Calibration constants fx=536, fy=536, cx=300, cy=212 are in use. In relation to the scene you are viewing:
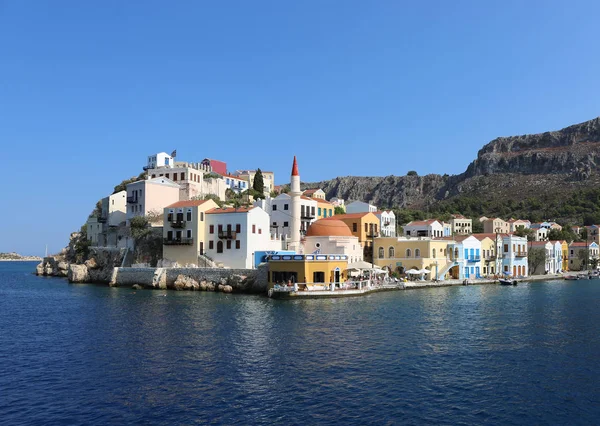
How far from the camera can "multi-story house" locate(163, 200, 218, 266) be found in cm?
6006

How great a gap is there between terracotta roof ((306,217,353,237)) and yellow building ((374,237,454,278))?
6.05 metres

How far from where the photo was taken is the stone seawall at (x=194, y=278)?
5259 cm

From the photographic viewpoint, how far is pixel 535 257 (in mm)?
86250

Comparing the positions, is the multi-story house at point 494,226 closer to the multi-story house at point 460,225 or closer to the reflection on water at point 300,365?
the multi-story house at point 460,225

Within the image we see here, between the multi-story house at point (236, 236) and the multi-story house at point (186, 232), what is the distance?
2.78 feet

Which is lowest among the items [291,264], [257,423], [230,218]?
[257,423]

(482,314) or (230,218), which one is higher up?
(230,218)

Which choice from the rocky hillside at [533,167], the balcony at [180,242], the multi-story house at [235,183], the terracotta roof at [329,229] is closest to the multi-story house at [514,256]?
the terracotta roof at [329,229]

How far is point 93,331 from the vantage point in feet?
103

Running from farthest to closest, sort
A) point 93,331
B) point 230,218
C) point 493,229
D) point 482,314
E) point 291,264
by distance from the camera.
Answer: point 493,229 → point 230,218 → point 291,264 → point 482,314 → point 93,331

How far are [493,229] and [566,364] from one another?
3826 inches

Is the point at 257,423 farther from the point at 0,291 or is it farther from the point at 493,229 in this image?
the point at 493,229

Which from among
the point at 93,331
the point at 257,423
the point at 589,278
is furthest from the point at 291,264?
the point at 589,278

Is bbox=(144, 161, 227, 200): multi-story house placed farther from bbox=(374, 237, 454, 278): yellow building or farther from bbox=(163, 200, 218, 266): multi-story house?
bbox=(374, 237, 454, 278): yellow building
